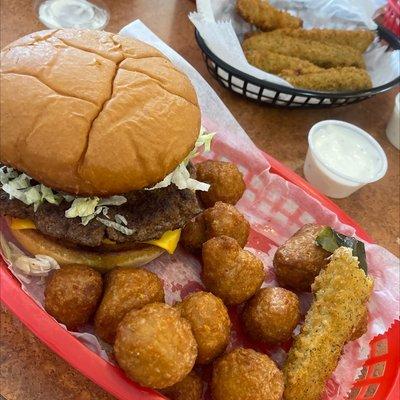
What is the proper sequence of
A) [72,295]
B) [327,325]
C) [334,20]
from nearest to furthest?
[72,295]
[327,325]
[334,20]

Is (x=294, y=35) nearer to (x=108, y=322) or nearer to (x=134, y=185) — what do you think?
(x=134, y=185)

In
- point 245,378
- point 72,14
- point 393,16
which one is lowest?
point 72,14

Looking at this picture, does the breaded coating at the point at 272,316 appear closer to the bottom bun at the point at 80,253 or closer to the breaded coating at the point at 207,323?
the breaded coating at the point at 207,323

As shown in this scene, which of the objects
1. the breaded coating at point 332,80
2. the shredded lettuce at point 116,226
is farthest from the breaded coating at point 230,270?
the breaded coating at point 332,80

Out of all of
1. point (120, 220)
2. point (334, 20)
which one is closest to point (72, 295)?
point (120, 220)

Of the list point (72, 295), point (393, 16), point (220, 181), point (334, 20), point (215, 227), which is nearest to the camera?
point (72, 295)

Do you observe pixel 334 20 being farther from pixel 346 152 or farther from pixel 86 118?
pixel 86 118
